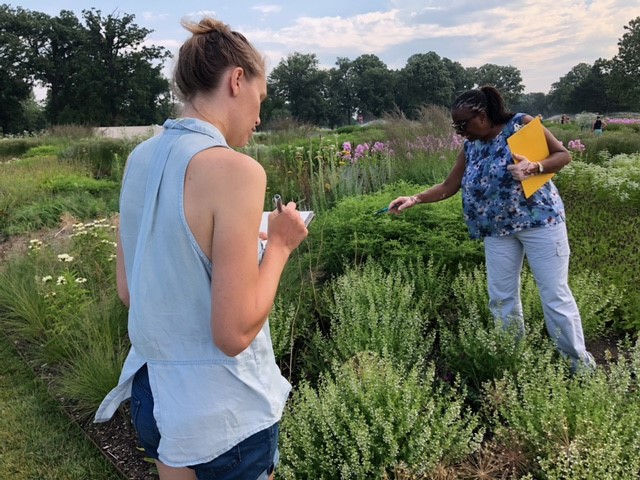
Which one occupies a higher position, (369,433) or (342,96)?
(342,96)

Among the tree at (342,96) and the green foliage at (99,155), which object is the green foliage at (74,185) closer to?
the green foliage at (99,155)

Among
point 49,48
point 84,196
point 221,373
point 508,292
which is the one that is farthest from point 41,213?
point 49,48

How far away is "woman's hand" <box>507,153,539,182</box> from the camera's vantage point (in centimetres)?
262

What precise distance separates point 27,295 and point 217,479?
370 cm

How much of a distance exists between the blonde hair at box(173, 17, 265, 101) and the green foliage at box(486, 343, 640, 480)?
1.72 m

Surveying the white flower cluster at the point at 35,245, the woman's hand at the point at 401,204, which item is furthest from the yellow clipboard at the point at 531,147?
the white flower cluster at the point at 35,245

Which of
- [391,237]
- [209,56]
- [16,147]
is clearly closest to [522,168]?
[391,237]

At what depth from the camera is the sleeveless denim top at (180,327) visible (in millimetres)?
1111

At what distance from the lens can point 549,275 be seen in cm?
275

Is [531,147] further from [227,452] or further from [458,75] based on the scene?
[458,75]

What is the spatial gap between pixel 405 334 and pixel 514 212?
92 centimetres

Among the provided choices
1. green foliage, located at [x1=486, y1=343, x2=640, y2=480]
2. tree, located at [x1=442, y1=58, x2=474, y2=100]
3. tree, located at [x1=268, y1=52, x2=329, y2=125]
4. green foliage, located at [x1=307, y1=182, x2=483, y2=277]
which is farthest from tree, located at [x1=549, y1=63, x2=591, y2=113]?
green foliage, located at [x1=486, y1=343, x2=640, y2=480]

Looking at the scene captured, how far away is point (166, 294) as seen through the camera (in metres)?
1.16

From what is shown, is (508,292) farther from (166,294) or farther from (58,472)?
(58,472)
